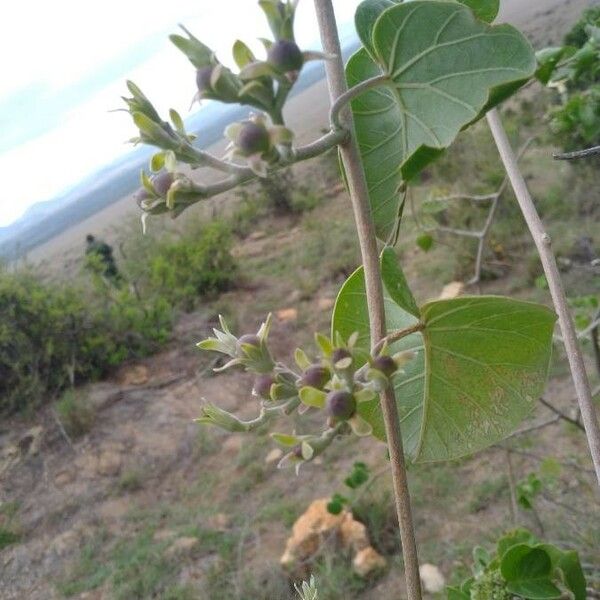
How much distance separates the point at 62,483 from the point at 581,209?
454cm

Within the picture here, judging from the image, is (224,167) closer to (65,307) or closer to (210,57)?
(210,57)

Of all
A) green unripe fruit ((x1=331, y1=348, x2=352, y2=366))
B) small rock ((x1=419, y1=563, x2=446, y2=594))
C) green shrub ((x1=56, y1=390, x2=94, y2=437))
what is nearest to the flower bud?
green unripe fruit ((x1=331, y1=348, x2=352, y2=366))

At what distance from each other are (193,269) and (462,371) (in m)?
7.17

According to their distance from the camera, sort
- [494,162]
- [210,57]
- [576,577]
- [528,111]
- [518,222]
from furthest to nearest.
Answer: [528,111] < [494,162] < [518,222] < [576,577] < [210,57]

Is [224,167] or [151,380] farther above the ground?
[224,167]

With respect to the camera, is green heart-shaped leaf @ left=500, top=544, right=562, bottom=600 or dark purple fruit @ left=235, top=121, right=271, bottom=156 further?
green heart-shaped leaf @ left=500, top=544, right=562, bottom=600


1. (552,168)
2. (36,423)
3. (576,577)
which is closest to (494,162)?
(552,168)

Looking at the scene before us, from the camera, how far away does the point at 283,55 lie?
0.40 m

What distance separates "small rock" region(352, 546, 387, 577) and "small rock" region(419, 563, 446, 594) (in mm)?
242

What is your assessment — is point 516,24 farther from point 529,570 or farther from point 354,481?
point 529,570

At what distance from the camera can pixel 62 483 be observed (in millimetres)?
4816

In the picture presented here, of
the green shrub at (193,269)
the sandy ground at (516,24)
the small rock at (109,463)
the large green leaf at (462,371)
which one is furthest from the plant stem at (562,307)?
the green shrub at (193,269)

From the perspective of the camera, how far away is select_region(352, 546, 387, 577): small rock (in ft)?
10.5

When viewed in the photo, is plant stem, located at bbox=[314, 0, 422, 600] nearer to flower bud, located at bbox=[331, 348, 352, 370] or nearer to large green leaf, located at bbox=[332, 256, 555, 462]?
flower bud, located at bbox=[331, 348, 352, 370]
